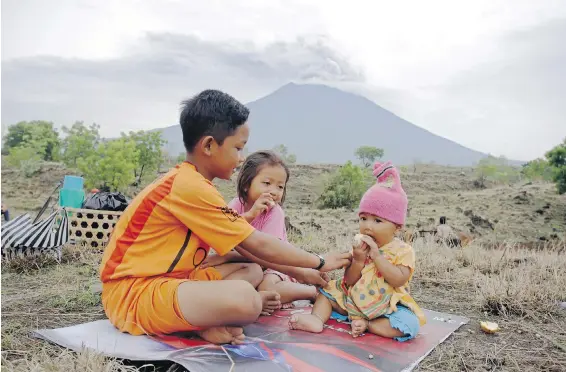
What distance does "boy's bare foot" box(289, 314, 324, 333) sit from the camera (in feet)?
8.68

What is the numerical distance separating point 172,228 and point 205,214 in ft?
0.66

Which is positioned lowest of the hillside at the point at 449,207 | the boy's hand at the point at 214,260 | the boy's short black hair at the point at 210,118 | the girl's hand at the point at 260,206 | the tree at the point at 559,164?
the hillside at the point at 449,207

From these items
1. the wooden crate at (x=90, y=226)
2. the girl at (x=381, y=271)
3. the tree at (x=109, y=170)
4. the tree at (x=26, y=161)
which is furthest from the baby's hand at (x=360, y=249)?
the tree at (x=26, y=161)

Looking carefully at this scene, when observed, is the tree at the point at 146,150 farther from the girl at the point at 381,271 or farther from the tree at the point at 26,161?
the girl at the point at 381,271

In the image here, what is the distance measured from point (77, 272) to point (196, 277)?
222 centimetres

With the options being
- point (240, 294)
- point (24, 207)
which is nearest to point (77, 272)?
point (240, 294)

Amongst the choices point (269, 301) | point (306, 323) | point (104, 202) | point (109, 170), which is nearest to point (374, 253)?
point (306, 323)

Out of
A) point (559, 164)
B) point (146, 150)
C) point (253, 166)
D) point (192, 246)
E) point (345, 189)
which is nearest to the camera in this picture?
point (192, 246)

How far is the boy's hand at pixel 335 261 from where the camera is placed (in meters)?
2.50

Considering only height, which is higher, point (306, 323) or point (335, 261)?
point (335, 261)

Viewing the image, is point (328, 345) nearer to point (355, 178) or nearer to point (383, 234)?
point (383, 234)

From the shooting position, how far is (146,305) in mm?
2236

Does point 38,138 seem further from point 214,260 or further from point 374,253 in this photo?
point 374,253

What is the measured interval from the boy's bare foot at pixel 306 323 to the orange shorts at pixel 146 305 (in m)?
0.64
